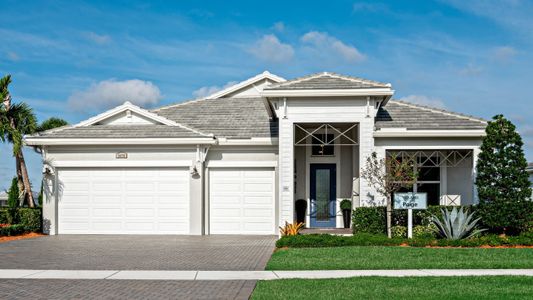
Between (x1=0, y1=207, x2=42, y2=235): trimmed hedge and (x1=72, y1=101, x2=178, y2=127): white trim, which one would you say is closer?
(x1=0, y1=207, x2=42, y2=235): trimmed hedge

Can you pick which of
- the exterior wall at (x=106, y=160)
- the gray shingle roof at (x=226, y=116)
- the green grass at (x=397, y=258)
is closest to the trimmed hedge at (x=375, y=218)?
the green grass at (x=397, y=258)

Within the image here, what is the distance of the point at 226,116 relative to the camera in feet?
81.4

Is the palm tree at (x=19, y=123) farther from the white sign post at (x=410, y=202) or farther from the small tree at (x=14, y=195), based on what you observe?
the white sign post at (x=410, y=202)

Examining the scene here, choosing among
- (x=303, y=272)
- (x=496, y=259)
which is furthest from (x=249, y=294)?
(x=496, y=259)

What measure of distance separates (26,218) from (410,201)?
46.9 feet

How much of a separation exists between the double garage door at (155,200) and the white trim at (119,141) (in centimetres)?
104

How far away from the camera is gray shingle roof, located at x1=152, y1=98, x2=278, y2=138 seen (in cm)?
2260

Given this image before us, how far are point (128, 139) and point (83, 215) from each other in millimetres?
3491

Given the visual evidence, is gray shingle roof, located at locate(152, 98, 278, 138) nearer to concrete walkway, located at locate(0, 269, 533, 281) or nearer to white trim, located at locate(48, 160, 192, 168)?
white trim, located at locate(48, 160, 192, 168)

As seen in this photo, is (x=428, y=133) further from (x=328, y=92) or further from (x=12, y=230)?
(x=12, y=230)

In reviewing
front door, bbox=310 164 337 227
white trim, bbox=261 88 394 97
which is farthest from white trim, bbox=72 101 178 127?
front door, bbox=310 164 337 227

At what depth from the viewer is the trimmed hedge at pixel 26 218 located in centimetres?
2203

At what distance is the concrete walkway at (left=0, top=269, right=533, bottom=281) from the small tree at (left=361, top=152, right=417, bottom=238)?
6.29m

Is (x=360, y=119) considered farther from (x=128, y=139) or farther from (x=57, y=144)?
(x=57, y=144)
